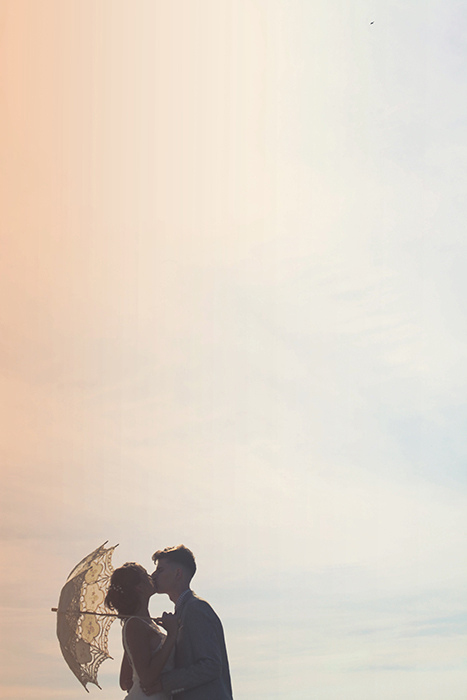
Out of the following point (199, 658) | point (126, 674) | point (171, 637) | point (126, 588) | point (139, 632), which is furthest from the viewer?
point (126, 674)

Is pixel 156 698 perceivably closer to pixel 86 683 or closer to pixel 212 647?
pixel 212 647

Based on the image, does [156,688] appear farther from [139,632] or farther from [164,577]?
[164,577]

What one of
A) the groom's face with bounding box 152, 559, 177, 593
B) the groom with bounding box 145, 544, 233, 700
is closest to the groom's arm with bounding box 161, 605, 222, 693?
the groom with bounding box 145, 544, 233, 700

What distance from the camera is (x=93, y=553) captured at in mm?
9070

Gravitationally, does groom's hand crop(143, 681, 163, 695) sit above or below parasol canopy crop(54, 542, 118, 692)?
below

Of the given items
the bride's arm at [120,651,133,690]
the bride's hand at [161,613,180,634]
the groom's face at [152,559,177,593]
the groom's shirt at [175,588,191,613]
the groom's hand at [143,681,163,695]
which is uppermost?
the groom's face at [152,559,177,593]

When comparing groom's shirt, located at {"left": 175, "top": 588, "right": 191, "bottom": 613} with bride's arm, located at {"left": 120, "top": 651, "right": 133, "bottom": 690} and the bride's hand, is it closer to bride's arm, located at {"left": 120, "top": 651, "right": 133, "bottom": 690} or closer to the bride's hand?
the bride's hand

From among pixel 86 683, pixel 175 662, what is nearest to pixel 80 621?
pixel 86 683

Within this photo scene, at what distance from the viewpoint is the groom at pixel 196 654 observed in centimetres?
734

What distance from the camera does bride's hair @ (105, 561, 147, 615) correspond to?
305 inches

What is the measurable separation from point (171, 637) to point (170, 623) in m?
0.13

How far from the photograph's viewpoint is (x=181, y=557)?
7812mm

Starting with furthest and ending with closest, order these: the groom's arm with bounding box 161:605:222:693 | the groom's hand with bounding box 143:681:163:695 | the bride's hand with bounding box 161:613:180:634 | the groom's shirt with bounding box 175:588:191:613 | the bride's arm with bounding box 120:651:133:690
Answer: the bride's arm with bounding box 120:651:133:690, the groom's shirt with bounding box 175:588:191:613, the bride's hand with bounding box 161:613:180:634, the groom's hand with bounding box 143:681:163:695, the groom's arm with bounding box 161:605:222:693

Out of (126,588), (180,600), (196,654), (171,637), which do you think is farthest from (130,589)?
(196,654)
